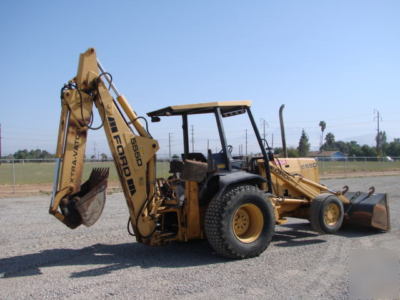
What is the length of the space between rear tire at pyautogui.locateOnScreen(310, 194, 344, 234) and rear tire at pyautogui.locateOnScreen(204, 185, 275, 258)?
1.31 meters

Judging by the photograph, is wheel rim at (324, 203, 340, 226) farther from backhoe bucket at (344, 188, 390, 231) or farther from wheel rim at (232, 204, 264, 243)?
wheel rim at (232, 204, 264, 243)

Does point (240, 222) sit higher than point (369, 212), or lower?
A: higher

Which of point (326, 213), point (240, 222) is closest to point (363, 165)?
point (326, 213)

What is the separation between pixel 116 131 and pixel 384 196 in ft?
18.3

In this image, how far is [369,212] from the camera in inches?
309

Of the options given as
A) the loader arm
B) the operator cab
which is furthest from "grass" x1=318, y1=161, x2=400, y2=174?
the loader arm

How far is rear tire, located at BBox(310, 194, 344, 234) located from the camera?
730cm

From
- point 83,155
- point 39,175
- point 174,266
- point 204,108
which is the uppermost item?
point 204,108

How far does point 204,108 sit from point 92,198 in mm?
2223

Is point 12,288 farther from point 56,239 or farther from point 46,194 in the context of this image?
point 46,194

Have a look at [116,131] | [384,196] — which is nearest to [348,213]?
[384,196]

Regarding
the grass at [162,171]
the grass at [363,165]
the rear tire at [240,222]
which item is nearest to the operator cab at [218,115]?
the rear tire at [240,222]

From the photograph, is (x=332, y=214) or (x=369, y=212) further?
(x=369, y=212)

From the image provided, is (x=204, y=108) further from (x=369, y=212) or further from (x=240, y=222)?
(x=369, y=212)
